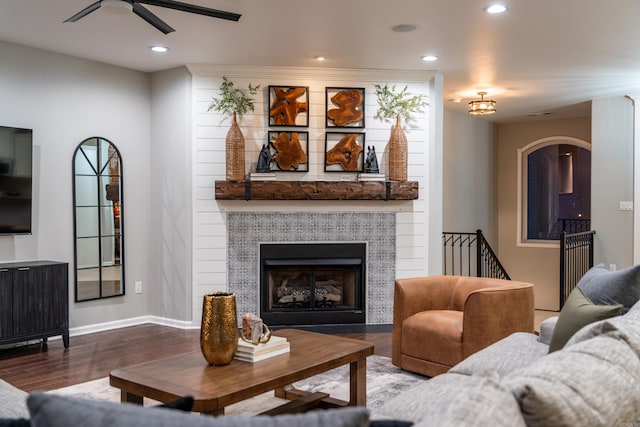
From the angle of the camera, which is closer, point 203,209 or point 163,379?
point 163,379

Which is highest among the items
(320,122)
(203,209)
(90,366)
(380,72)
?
(380,72)

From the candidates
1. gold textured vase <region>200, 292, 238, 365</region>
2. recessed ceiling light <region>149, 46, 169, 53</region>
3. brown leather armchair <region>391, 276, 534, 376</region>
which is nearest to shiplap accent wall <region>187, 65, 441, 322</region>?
recessed ceiling light <region>149, 46, 169, 53</region>

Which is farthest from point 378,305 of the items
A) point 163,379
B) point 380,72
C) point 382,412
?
point 382,412

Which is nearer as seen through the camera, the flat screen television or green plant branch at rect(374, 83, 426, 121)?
the flat screen television

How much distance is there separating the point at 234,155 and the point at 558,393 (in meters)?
4.84

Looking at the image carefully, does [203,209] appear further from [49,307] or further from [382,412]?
[382,412]

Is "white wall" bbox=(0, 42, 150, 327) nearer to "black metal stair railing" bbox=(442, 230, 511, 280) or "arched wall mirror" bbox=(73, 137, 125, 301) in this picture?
"arched wall mirror" bbox=(73, 137, 125, 301)

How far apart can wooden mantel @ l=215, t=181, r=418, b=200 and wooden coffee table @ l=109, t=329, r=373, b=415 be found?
262 centimetres

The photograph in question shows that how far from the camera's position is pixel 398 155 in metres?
6.11

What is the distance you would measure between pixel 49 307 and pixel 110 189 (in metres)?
1.46

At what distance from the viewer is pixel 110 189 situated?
20.0 feet

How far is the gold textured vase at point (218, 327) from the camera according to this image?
2826 millimetres

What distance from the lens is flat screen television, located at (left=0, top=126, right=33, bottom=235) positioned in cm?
511

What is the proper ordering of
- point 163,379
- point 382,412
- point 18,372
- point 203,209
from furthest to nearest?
1. point 203,209
2. point 18,372
3. point 163,379
4. point 382,412
